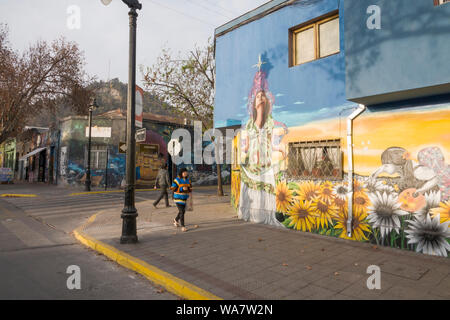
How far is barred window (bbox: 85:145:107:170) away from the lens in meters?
21.0

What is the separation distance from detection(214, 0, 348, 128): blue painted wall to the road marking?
19.6 ft

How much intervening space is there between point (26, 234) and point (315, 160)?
7403 mm

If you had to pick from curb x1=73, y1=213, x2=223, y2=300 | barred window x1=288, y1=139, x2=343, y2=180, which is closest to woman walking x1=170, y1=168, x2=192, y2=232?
curb x1=73, y1=213, x2=223, y2=300

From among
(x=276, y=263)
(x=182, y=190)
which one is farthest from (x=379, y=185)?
(x=182, y=190)

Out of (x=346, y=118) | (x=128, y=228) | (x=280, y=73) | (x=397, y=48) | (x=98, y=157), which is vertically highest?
(x=280, y=73)

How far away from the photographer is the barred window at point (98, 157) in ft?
68.7

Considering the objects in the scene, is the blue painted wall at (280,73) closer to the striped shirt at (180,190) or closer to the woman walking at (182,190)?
the woman walking at (182,190)

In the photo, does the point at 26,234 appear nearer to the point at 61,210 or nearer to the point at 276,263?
the point at 61,210

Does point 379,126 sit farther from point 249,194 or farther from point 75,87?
point 75,87

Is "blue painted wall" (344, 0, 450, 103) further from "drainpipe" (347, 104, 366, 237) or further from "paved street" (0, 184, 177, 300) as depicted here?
"paved street" (0, 184, 177, 300)

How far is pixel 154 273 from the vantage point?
14.5 feet

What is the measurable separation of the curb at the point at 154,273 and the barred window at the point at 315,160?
13.9 feet
